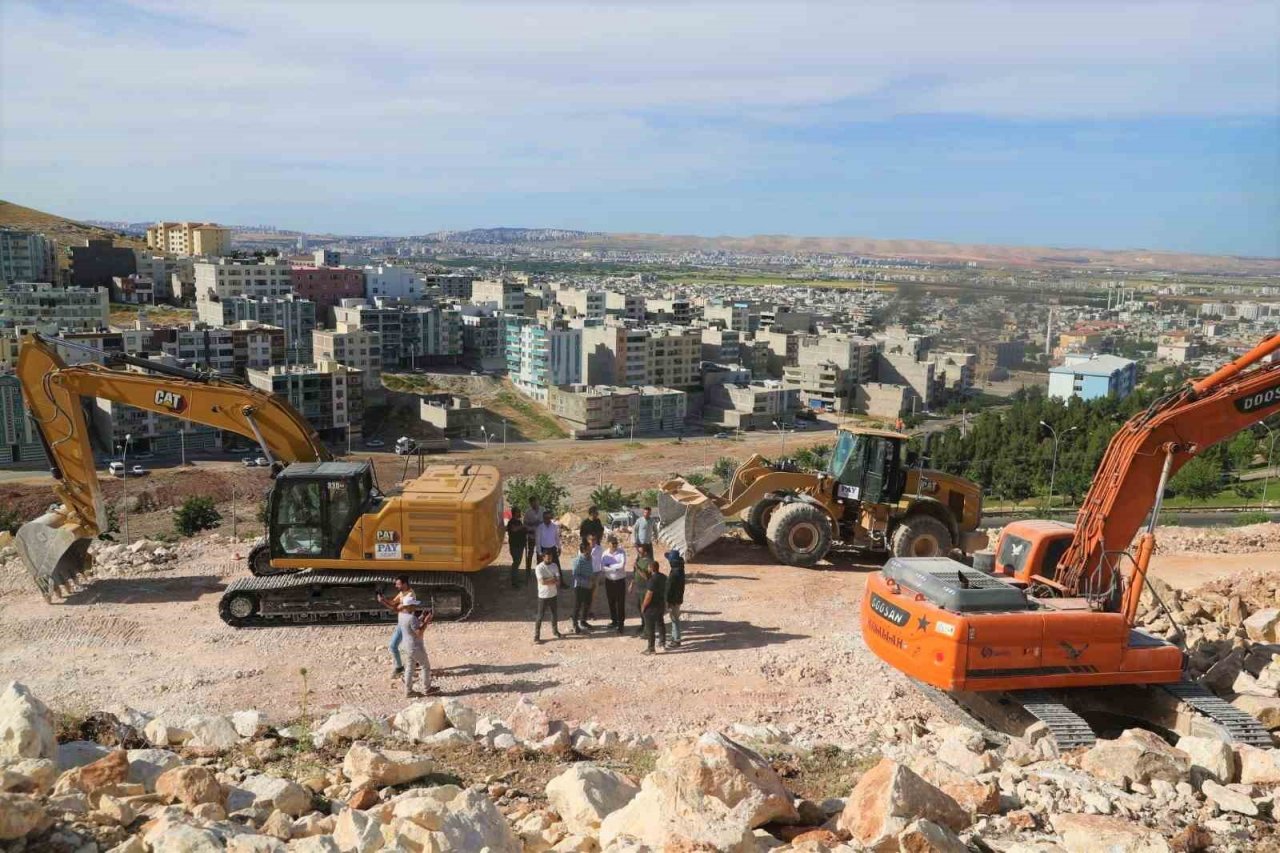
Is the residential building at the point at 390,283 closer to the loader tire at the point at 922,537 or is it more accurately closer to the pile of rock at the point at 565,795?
the loader tire at the point at 922,537

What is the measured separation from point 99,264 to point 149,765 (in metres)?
111

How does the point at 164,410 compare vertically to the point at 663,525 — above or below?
above

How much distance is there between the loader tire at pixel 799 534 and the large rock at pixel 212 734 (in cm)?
796

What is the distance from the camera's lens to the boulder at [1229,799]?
267 inches

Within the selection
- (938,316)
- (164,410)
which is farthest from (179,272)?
(164,410)

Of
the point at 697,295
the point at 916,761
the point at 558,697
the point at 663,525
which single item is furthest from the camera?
the point at 697,295

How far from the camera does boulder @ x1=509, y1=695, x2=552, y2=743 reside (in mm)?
8338

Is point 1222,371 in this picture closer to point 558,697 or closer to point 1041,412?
point 558,697

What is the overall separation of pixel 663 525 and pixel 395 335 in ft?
259

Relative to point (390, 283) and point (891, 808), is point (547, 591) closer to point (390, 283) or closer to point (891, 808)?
point (891, 808)

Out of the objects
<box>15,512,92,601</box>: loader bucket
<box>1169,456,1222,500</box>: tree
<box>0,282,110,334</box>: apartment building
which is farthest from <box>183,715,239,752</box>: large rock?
<box>0,282,110,334</box>: apartment building

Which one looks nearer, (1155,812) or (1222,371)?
(1155,812)

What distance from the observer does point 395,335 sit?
90.5 metres

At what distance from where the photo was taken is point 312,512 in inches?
462
